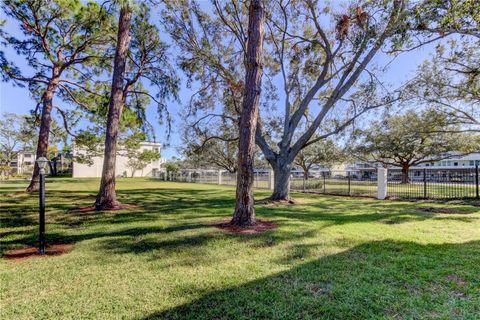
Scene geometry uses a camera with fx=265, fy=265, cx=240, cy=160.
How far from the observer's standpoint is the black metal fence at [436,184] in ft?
32.8

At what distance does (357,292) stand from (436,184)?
1069cm

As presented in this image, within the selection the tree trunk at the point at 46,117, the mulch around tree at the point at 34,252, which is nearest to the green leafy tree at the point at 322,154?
the tree trunk at the point at 46,117

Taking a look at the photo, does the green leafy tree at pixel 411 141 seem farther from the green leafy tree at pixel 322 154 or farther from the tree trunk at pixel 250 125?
the tree trunk at pixel 250 125

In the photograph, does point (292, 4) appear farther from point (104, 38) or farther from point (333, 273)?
point (333, 273)

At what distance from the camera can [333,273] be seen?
3.09 m

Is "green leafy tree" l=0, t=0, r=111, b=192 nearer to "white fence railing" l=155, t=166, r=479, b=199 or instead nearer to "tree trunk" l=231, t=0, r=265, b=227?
"tree trunk" l=231, t=0, r=265, b=227

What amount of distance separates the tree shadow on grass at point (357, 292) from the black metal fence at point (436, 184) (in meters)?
8.23

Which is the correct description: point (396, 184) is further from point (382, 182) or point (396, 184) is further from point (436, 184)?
point (436, 184)

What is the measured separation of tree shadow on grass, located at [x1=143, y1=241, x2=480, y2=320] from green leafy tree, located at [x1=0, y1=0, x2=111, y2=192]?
12.4 metres

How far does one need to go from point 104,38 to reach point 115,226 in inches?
437

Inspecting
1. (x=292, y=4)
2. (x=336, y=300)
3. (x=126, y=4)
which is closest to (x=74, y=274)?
(x=336, y=300)

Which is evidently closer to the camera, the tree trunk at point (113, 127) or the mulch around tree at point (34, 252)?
the mulch around tree at point (34, 252)

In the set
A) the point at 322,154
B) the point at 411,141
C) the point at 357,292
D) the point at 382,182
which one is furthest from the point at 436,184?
the point at 322,154

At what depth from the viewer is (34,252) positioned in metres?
3.96
